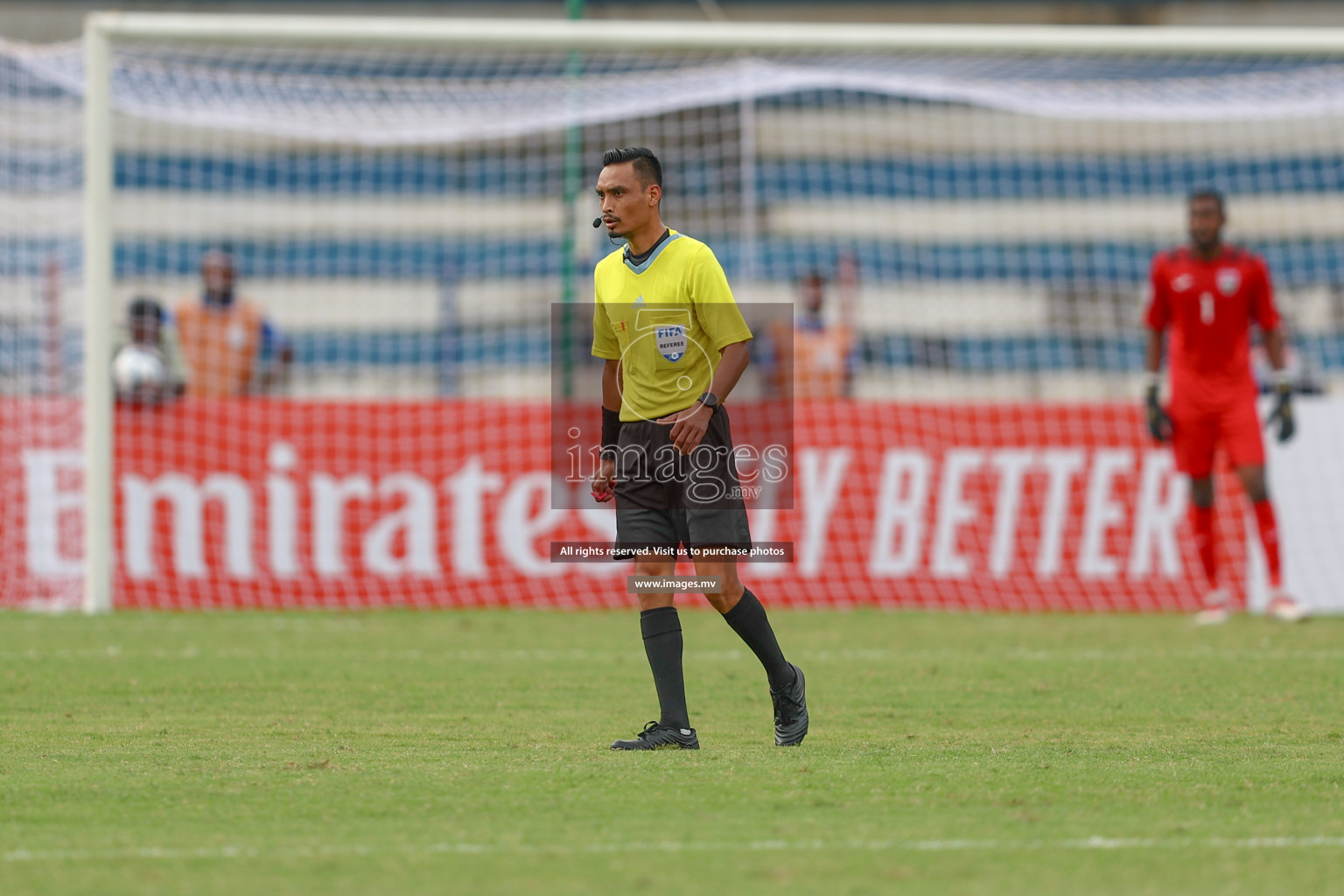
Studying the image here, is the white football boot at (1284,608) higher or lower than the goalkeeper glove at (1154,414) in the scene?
lower

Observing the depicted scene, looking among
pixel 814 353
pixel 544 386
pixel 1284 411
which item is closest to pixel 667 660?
pixel 1284 411

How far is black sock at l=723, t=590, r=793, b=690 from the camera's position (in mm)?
5684

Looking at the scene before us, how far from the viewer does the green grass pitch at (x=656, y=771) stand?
3.86 metres

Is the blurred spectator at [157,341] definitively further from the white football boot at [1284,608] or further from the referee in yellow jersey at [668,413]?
the white football boot at [1284,608]

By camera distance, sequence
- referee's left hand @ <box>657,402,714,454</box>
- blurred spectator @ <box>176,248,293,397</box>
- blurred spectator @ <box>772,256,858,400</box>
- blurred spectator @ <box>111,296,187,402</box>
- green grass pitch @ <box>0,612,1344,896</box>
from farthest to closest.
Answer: blurred spectator @ <box>772,256,858,400</box>
blurred spectator @ <box>176,248,293,397</box>
blurred spectator @ <box>111,296,187,402</box>
referee's left hand @ <box>657,402,714,454</box>
green grass pitch @ <box>0,612,1344,896</box>

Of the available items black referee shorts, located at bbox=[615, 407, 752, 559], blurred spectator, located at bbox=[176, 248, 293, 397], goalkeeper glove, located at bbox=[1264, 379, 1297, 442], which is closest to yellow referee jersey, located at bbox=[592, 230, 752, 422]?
black referee shorts, located at bbox=[615, 407, 752, 559]

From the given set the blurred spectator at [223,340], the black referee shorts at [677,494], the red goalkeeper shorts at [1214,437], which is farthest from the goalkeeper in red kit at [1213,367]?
the blurred spectator at [223,340]

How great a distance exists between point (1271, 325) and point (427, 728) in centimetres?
607

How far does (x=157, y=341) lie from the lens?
38.8 ft

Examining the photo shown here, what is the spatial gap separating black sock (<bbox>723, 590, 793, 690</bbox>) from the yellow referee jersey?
705 millimetres

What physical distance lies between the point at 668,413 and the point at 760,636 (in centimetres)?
82

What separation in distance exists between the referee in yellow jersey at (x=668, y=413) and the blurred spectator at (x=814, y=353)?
6326mm

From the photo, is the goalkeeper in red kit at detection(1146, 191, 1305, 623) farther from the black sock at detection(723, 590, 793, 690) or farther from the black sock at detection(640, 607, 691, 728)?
the black sock at detection(640, 607, 691, 728)

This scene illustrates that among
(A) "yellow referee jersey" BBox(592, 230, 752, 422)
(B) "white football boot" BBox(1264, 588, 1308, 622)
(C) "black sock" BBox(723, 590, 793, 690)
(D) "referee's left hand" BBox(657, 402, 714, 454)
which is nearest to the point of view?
(D) "referee's left hand" BBox(657, 402, 714, 454)
